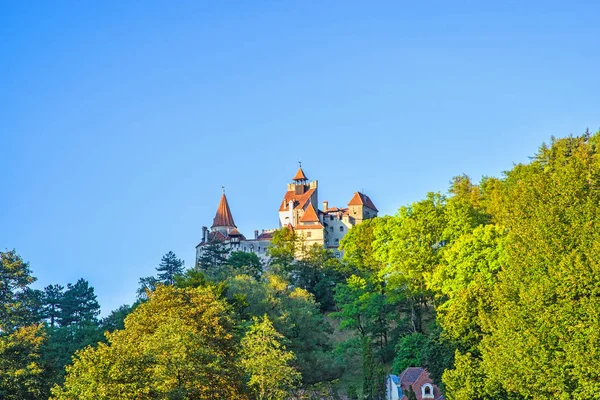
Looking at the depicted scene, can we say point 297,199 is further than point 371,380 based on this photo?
Yes

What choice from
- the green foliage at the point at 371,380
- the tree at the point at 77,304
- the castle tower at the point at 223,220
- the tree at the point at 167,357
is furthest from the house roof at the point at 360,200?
the tree at the point at 167,357

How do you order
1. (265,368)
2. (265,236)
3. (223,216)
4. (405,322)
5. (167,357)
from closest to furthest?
(167,357)
(265,368)
(405,322)
(265,236)
(223,216)

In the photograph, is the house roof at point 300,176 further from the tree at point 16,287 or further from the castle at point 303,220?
the tree at point 16,287

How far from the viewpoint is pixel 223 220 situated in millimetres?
102062

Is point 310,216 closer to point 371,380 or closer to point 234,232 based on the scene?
point 234,232

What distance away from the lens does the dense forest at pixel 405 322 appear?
2925 cm

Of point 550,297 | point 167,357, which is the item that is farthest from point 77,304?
point 550,297

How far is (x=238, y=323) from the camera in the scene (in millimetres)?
41188

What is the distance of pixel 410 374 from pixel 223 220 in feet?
196

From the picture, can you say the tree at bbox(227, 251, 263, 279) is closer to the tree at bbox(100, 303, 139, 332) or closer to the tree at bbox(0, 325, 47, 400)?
the tree at bbox(100, 303, 139, 332)

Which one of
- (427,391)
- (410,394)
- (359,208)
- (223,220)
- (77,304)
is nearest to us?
(410,394)

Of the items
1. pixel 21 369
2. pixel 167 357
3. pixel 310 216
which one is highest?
pixel 310 216

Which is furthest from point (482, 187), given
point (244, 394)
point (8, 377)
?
point (8, 377)

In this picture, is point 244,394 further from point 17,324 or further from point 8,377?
point 17,324
